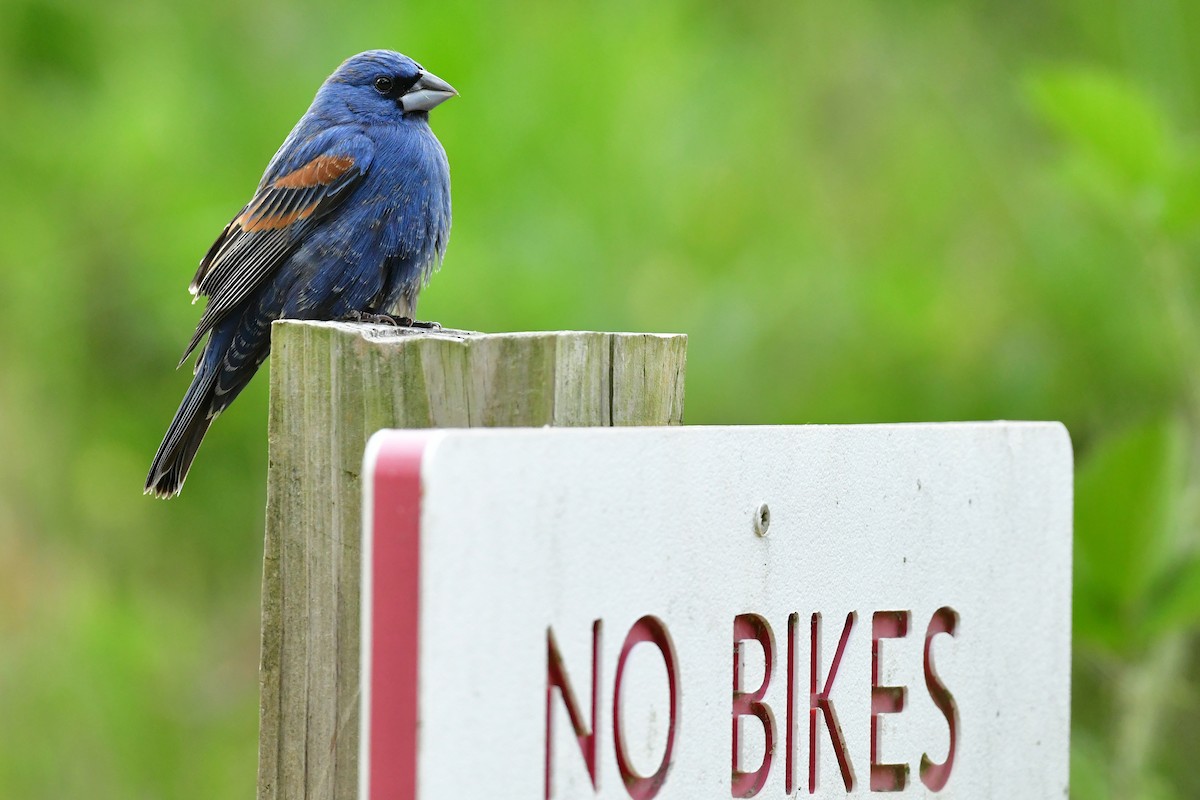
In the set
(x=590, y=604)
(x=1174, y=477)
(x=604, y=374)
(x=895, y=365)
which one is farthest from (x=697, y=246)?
(x=590, y=604)

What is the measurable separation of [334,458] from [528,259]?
9.88 ft

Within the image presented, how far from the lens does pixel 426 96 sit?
321 centimetres

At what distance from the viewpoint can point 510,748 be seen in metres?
1.30

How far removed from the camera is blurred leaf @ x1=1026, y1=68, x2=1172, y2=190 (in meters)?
2.99

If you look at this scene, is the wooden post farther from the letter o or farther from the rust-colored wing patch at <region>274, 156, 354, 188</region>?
the rust-colored wing patch at <region>274, 156, 354, 188</region>

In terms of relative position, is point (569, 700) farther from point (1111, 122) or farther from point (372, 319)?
point (1111, 122)

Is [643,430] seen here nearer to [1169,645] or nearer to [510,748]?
[510,748]

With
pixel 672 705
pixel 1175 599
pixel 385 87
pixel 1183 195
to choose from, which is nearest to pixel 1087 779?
pixel 1175 599

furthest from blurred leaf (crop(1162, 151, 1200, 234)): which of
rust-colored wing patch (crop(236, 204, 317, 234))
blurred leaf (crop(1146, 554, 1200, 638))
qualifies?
rust-colored wing patch (crop(236, 204, 317, 234))

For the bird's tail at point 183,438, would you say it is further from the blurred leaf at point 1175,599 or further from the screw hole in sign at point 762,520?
the blurred leaf at point 1175,599

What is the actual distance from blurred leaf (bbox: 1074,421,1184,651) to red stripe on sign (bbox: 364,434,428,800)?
173cm

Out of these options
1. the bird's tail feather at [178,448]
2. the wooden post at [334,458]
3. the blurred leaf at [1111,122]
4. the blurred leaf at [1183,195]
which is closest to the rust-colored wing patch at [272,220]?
the bird's tail feather at [178,448]

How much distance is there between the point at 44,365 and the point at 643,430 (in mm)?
3890

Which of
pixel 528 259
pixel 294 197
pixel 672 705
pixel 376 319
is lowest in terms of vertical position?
pixel 672 705
